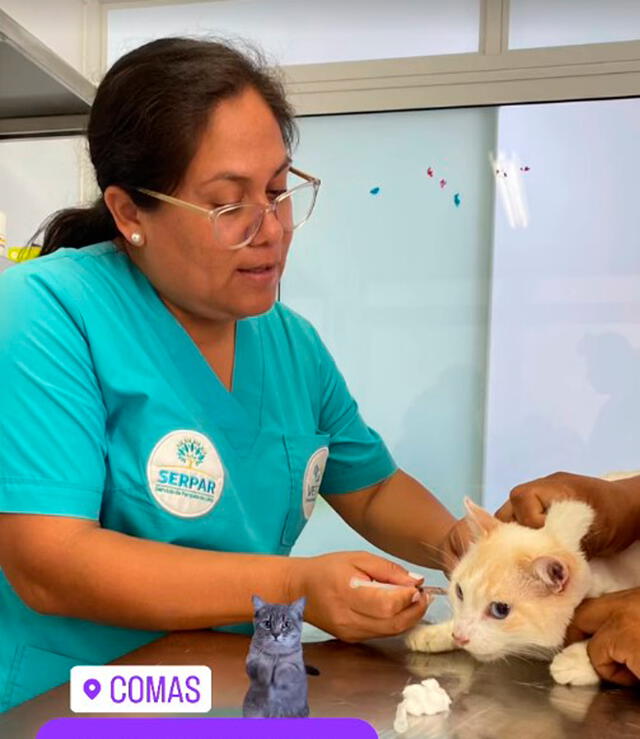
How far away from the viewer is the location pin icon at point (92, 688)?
1.25 feet

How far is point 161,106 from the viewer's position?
810 mm

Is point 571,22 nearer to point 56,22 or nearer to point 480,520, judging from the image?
point 56,22

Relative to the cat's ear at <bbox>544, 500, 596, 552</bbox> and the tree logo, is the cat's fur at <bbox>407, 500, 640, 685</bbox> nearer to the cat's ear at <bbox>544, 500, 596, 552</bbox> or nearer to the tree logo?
the cat's ear at <bbox>544, 500, 596, 552</bbox>

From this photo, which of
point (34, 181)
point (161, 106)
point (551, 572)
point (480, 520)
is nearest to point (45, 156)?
point (34, 181)

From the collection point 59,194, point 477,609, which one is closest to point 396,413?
point 59,194

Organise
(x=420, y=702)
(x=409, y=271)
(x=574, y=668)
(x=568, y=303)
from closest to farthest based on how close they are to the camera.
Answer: (x=420, y=702) < (x=574, y=668) < (x=568, y=303) < (x=409, y=271)

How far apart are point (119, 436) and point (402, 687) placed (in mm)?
347

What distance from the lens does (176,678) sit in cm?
39

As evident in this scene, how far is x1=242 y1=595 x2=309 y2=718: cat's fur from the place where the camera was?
16.7 inches

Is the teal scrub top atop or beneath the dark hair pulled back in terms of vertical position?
beneath

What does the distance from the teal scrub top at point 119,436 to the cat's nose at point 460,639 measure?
0.22 meters

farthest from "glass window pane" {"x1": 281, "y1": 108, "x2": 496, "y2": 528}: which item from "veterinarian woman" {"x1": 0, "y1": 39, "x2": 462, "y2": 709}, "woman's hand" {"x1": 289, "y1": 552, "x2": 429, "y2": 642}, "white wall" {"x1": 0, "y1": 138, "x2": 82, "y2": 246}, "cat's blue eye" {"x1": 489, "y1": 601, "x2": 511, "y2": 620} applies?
"woman's hand" {"x1": 289, "y1": 552, "x2": 429, "y2": 642}

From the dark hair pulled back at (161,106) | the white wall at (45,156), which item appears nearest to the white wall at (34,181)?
the white wall at (45,156)

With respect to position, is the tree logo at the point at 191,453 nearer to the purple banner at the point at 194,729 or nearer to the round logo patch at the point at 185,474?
the round logo patch at the point at 185,474
